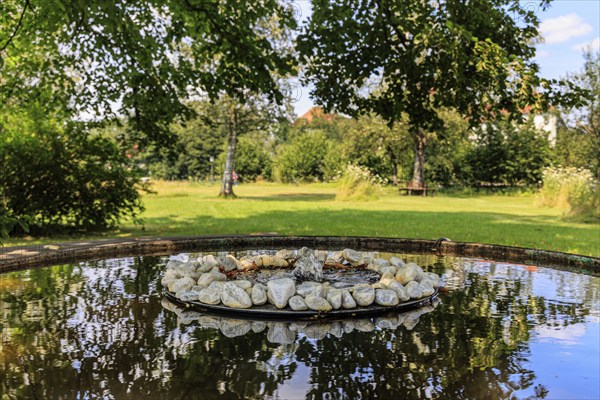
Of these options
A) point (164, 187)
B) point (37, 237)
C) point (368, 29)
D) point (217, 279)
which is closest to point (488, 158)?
point (164, 187)

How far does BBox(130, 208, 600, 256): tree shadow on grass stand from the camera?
11266mm

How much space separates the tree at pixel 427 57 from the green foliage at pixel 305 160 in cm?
3430

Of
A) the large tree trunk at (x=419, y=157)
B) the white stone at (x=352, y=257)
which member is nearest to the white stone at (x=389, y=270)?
the white stone at (x=352, y=257)

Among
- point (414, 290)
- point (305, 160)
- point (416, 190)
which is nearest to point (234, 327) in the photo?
point (414, 290)

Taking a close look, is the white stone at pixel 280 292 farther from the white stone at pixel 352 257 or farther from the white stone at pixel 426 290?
the white stone at pixel 352 257

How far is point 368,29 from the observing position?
926cm

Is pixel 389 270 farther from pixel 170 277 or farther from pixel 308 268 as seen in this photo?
pixel 170 277

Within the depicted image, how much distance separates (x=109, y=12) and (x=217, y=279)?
529cm

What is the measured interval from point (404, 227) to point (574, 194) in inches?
371

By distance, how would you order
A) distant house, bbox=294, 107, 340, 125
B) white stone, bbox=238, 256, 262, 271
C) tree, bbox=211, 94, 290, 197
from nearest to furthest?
white stone, bbox=238, 256, 262, 271 → distant house, bbox=294, 107, 340, 125 → tree, bbox=211, 94, 290, 197

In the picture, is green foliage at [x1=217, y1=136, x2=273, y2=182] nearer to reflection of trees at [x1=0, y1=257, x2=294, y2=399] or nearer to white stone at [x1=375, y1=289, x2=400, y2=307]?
reflection of trees at [x1=0, y1=257, x2=294, y2=399]

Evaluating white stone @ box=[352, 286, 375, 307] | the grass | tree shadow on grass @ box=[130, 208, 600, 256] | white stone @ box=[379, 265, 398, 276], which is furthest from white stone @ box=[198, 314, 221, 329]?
the grass

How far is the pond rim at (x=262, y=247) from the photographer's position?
620 cm

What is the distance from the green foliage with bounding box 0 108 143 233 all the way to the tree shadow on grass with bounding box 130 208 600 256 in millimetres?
1161
